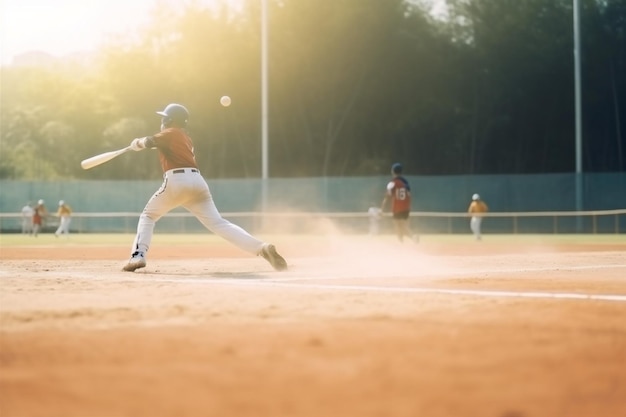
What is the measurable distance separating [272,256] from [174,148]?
5.92 ft

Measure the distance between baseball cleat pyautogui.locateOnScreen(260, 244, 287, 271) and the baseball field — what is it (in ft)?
5.40

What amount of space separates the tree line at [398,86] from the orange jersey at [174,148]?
3747cm

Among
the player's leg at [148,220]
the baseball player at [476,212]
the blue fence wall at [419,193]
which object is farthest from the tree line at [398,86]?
the player's leg at [148,220]

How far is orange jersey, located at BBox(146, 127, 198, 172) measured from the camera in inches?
499

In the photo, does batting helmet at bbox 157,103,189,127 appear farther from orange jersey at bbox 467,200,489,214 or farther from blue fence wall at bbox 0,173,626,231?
blue fence wall at bbox 0,173,626,231

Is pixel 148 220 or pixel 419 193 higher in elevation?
pixel 419 193

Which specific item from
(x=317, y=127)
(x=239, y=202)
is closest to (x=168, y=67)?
(x=317, y=127)

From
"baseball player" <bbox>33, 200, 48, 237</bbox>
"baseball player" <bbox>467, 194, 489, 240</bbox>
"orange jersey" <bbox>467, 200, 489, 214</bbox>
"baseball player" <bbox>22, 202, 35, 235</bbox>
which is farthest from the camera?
"baseball player" <bbox>22, 202, 35, 235</bbox>

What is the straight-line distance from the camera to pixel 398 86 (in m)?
50.2

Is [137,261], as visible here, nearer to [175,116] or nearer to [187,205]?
[187,205]

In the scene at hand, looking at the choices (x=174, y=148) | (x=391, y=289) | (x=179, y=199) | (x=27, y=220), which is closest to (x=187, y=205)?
(x=179, y=199)

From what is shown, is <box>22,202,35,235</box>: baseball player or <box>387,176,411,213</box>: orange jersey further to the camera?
<box>22,202,35,235</box>: baseball player

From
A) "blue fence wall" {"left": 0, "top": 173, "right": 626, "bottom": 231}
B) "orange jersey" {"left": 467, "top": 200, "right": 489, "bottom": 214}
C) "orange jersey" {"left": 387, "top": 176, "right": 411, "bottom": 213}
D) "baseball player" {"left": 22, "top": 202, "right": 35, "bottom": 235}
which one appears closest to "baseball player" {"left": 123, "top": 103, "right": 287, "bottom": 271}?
"orange jersey" {"left": 387, "top": 176, "right": 411, "bottom": 213}

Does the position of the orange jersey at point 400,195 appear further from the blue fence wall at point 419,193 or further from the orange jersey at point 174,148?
the blue fence wall at point 419,193
